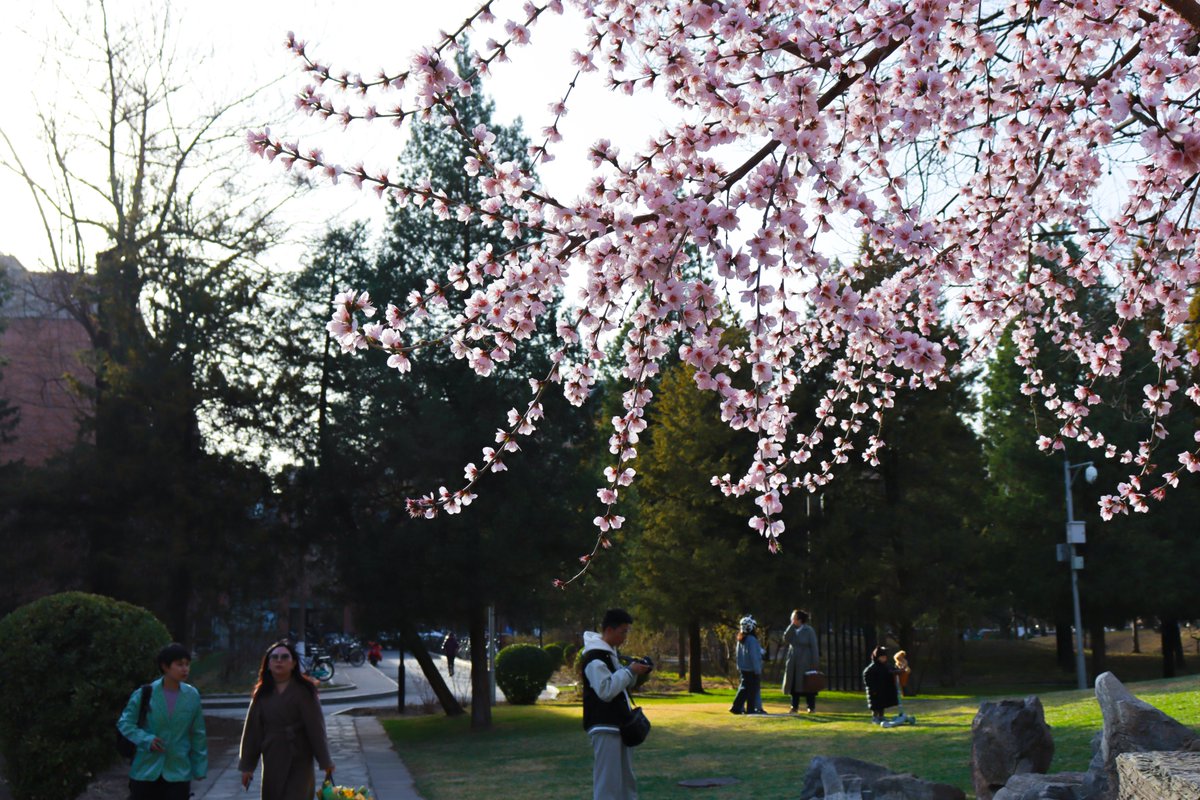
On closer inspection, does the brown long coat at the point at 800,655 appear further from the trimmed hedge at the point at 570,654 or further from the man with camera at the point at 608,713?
the trimmed hedge at the point at 570,654

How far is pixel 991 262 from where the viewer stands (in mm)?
8039

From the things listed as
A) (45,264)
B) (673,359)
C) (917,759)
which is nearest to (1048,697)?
(917,759)

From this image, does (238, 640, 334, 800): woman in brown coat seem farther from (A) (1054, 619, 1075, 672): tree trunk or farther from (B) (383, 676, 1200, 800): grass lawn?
(A) (1054, 619, 1075, 672): tree trunk

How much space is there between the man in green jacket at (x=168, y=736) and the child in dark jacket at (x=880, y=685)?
11033mm

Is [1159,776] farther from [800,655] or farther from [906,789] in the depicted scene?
[800,655]

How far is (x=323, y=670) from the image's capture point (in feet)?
115

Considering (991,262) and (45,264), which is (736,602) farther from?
(991,262)

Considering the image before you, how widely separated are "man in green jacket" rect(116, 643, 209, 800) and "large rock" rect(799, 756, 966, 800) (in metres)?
4.26

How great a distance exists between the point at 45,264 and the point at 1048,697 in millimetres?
20959

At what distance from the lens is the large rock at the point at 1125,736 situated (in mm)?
6336

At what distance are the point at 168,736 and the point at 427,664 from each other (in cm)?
1441

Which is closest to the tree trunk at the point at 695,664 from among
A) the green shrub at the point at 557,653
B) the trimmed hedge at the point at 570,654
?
the green shrub at the point at 557,653

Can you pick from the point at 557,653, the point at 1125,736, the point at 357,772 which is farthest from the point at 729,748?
the point at 557,653

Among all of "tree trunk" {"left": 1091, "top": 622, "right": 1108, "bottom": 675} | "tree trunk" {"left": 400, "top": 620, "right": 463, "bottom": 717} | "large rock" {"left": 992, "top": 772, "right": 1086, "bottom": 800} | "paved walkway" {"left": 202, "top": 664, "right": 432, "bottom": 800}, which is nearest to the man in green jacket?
"paved walkway" {"left": 202, "top": 664, "right": 432, "bottom": 800}
